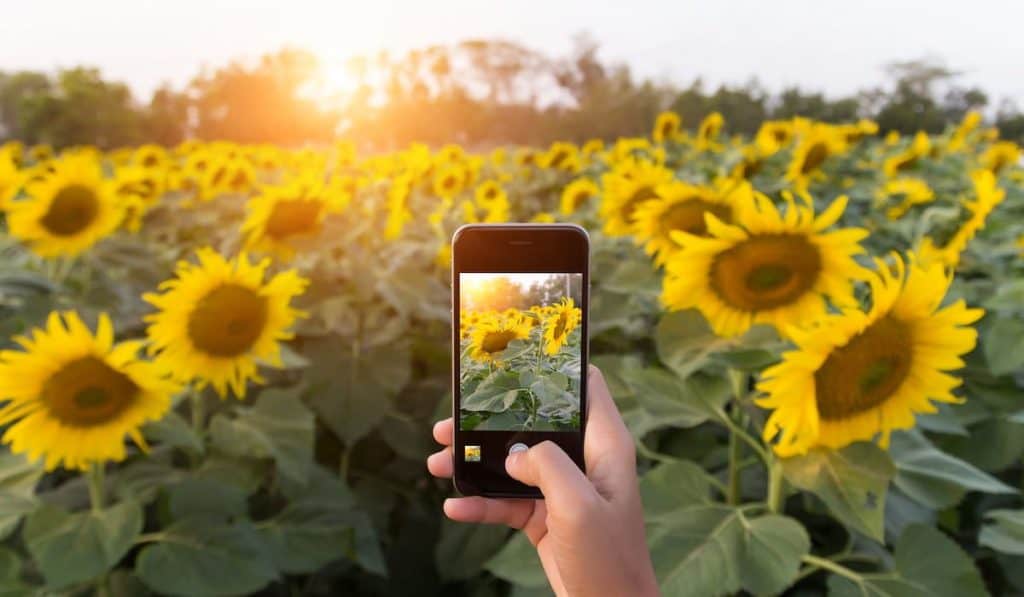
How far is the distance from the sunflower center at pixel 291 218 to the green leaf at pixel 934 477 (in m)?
1.79

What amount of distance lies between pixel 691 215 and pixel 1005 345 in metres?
0.75

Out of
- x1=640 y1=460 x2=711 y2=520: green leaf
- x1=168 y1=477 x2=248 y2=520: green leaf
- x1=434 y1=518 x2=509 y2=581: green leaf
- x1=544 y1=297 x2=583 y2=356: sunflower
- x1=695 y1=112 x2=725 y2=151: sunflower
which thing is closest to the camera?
x1=544 y1=297 x2=583 y2=356: sunflower

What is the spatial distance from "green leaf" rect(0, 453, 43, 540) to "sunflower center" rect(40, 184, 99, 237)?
131 centimetres

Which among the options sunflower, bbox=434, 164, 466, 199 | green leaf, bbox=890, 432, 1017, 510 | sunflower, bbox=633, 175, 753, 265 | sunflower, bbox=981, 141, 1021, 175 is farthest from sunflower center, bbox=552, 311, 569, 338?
sunflower, bbox=981, 141, 1021, 175

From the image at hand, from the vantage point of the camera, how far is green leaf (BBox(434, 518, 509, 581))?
2180 millimetres

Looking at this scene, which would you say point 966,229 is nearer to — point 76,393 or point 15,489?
point 76,393

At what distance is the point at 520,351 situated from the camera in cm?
104

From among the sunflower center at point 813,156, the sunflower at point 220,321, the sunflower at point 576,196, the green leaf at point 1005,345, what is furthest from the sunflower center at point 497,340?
the sunflower center at point 813,156

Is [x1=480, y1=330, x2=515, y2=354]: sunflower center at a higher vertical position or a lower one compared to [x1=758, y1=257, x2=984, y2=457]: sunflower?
Answer: higher

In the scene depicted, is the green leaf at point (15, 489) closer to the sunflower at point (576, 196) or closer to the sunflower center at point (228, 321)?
the sunflower center at point (228, 321)

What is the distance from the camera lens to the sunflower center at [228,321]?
1.91 metres

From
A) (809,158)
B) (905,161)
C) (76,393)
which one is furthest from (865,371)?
(905,161)

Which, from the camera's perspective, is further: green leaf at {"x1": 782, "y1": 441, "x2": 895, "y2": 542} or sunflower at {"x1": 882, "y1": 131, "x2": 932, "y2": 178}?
sunflower at {"x1": 882, "y1": 131, "x2": 932, "y2": 178}

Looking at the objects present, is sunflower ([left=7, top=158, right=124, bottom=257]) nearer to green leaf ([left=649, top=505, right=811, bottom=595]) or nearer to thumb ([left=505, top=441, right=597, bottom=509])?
green leaf ([left=649, top=505, right=811, bottom=595])
